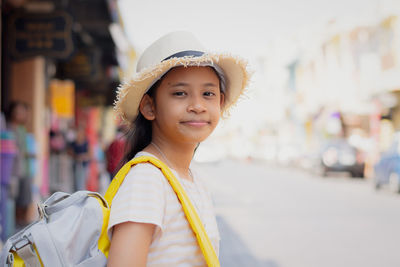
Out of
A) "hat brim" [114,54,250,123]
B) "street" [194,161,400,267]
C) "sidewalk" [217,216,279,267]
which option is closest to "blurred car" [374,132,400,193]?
→ "street" [194,161,400,267]

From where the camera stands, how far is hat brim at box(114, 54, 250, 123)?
1.54 m

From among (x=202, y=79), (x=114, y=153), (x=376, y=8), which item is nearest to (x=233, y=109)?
(x=202, y=79)

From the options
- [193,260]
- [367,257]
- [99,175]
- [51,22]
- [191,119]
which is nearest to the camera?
[193,260]

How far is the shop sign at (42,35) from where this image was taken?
7.52m

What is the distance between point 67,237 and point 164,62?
585mm

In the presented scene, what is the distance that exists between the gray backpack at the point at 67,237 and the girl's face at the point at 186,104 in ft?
1.01

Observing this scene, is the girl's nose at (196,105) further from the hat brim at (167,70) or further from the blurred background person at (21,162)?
the blurred background person at (21,162)

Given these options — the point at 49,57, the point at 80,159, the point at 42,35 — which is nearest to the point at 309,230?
the point at 49,57

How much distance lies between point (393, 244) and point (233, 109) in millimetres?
5617

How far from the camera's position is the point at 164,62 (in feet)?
4.96

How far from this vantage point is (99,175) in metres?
13.6

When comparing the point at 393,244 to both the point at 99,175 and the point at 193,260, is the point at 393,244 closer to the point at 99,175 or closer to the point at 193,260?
the point at 193,260

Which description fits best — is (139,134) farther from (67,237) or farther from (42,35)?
(42,35)

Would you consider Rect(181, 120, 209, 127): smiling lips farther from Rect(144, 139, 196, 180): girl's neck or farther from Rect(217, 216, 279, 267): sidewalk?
Rect(217, 216, 279, 267): sidewalk
